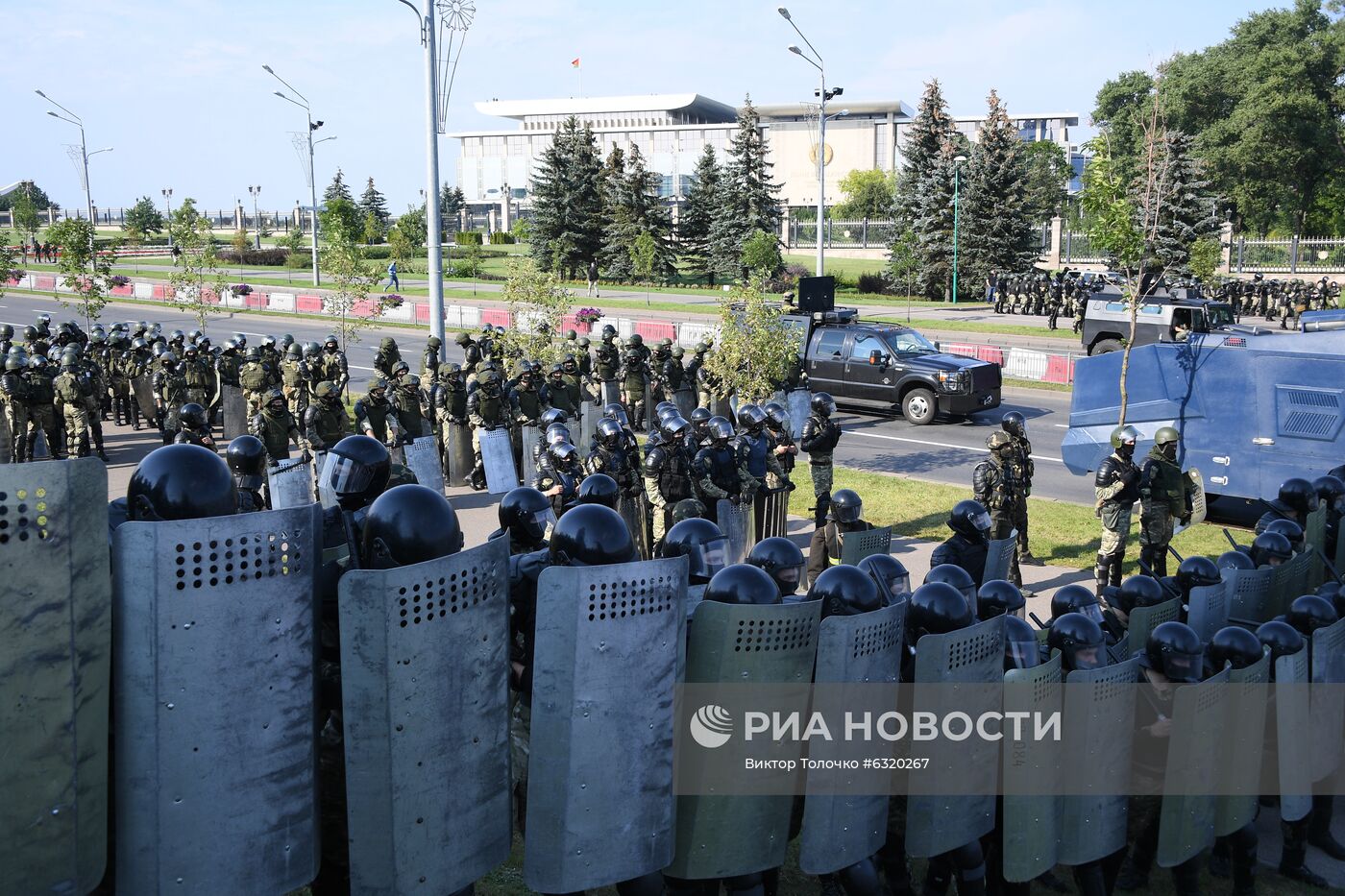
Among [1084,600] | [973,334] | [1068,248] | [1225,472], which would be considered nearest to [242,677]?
[1084,600]

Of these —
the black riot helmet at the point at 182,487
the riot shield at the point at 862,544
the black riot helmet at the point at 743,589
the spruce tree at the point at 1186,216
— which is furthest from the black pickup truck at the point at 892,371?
the spruce tree at the point at 1186,216

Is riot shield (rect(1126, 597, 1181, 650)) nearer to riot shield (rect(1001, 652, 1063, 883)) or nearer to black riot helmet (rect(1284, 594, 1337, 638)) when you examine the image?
black riot helmet (rect(1284, 594, 1337, 638))

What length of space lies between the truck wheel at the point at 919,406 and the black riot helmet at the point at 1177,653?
1538cm

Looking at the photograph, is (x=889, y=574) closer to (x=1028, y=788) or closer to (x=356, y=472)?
(x=1028, y=788)

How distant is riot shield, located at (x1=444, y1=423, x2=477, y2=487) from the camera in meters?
16.1

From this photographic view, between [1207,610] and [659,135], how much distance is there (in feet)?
334

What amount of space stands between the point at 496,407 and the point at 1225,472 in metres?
9.26

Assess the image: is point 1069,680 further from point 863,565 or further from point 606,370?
point 606,370

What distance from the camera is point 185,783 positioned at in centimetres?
379

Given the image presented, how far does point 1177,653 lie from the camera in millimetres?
5605

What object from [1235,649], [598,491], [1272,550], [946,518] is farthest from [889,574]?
[946,518]

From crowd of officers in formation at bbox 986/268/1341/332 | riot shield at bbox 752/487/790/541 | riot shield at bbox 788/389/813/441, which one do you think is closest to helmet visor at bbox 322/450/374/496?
riot shield at bbox 752/487/790/541

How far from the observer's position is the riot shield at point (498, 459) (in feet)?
49.1

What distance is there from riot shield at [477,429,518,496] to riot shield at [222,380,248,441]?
18.4 ft
